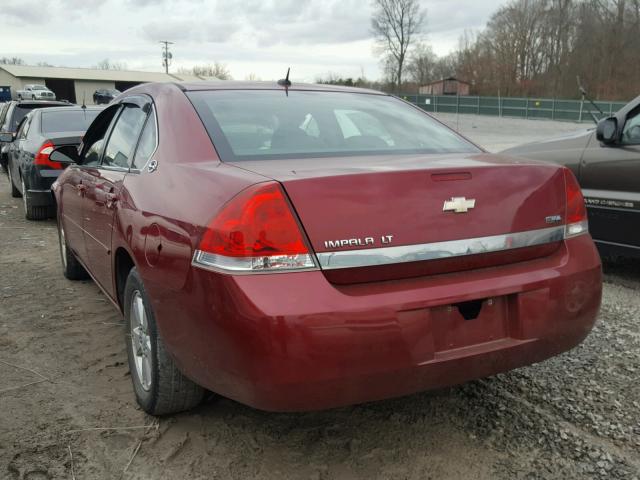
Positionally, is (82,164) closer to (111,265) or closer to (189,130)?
(111,265)

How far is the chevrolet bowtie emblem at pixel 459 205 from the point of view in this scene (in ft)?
7.41

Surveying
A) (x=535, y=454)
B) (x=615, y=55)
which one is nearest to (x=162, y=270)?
(x=535, y=454)

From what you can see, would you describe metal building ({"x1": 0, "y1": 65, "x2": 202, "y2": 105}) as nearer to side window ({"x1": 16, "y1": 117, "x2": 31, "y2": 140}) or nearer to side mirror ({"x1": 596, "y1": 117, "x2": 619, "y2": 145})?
side window ({"x1": 16, "y1": 117, "x2": 31, "y2": 140})

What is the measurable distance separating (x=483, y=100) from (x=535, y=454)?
160ft

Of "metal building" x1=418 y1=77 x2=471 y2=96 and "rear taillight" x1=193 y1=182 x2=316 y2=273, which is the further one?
"metal building" x1=418 y1=77 x2=471 y2=96

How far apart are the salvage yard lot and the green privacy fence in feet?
122

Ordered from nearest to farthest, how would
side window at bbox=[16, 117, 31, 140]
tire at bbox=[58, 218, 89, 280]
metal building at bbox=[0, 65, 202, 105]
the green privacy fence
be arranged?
1. tire at bbox=[58, 218, 89, 280]
2. side window at bbox=[16, 117, 31, 140]
3. the green privacy fence
4. metal building at bbox=[0, 65, 202, 105]

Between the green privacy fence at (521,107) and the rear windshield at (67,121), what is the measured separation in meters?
33.7

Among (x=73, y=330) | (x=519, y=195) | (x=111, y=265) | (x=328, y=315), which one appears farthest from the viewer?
(x=73, y=330)

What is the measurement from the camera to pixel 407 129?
129 inches

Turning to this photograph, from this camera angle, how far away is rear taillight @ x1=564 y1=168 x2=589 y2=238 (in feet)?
8.45

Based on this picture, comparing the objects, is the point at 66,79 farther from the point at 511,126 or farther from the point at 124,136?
the point at 124,136

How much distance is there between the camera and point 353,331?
2076 mm

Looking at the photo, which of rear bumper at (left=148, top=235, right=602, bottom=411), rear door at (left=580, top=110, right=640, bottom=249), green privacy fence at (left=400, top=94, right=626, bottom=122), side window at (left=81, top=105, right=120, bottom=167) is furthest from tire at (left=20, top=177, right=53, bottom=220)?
green privacy fence at (left=400, top=94, right=626, bottom=122)
